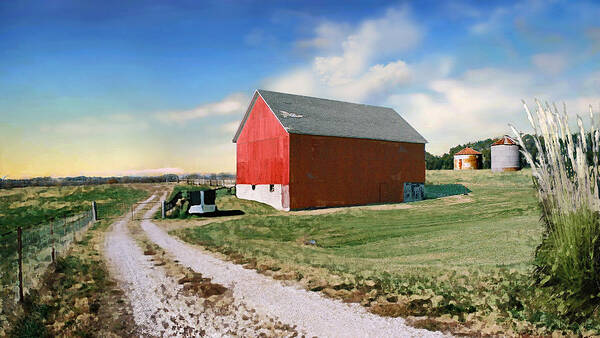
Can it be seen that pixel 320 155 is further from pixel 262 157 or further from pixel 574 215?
pixel 574 215

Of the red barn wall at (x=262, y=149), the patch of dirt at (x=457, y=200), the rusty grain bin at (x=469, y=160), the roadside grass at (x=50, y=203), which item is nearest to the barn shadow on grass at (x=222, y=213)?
the red barn wall at (x=262, y=149)

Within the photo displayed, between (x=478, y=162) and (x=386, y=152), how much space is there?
41161 millimetres

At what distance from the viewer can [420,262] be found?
11.0 m

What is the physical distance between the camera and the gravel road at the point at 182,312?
640 centimetres

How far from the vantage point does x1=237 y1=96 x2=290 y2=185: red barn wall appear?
30.0m

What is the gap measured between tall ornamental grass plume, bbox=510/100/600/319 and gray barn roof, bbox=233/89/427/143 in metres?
24.0

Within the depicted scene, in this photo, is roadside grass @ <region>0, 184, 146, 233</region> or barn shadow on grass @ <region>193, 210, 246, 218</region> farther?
roadside grass @ <region>0, 184, 146, 233</region>

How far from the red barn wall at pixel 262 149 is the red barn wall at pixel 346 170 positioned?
1.03m

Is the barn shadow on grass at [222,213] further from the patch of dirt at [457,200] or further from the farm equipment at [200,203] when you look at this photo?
the patch of dirt at [457,200]

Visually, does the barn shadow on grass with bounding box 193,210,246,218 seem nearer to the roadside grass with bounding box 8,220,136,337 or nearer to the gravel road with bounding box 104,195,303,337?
the roadside grass with bounding box 8,220,136,337

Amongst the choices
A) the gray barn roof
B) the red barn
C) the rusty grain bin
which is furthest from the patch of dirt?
the rusty grain bin

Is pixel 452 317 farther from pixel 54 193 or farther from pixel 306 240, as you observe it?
pixel 54 193

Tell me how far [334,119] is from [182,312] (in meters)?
28.2

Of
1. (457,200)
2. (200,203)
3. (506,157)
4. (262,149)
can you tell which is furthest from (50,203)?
(506,157)
